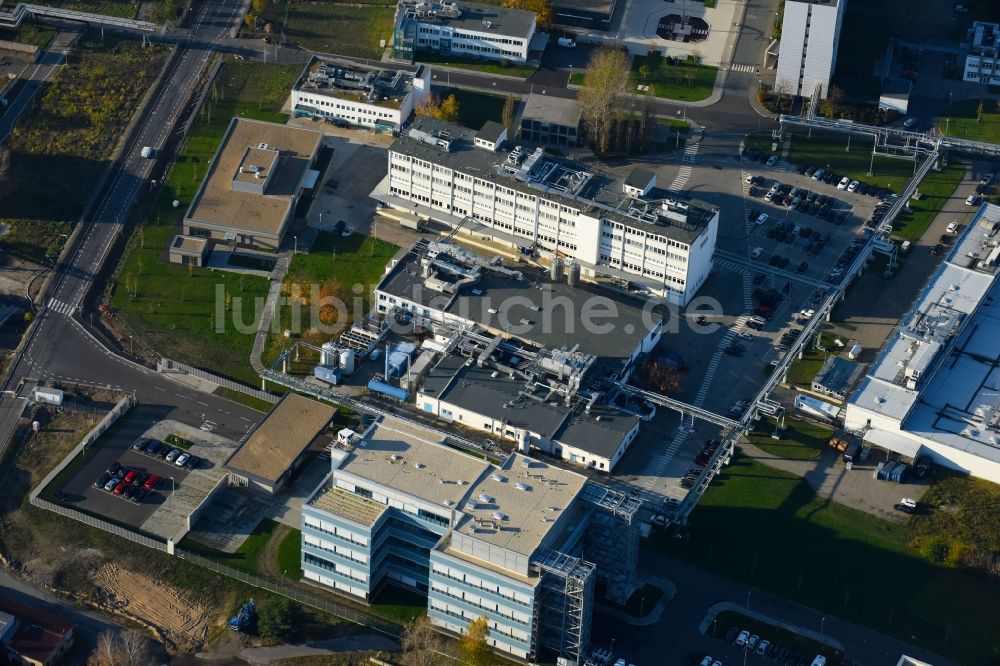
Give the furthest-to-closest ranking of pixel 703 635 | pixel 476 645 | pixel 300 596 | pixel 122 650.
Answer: pixel 300 596 < pixel 703 635 < pixel 122 650 < pixel 476 645

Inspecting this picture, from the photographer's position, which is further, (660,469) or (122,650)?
(660,469)

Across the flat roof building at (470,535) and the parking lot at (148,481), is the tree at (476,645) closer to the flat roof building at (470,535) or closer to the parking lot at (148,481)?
the flat roof building at (470,535)

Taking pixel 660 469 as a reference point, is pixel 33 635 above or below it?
above

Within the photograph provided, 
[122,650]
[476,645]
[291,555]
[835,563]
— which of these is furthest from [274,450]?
[835,563]

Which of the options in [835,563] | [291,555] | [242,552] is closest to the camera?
[291,555]

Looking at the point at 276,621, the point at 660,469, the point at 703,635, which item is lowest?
the point at 703,635

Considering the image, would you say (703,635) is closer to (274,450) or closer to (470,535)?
(470,535)

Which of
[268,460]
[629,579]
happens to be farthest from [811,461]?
[268,460]

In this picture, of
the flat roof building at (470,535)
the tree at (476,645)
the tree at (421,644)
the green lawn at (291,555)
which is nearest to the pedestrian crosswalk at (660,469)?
the flat roof building at (470,535)
